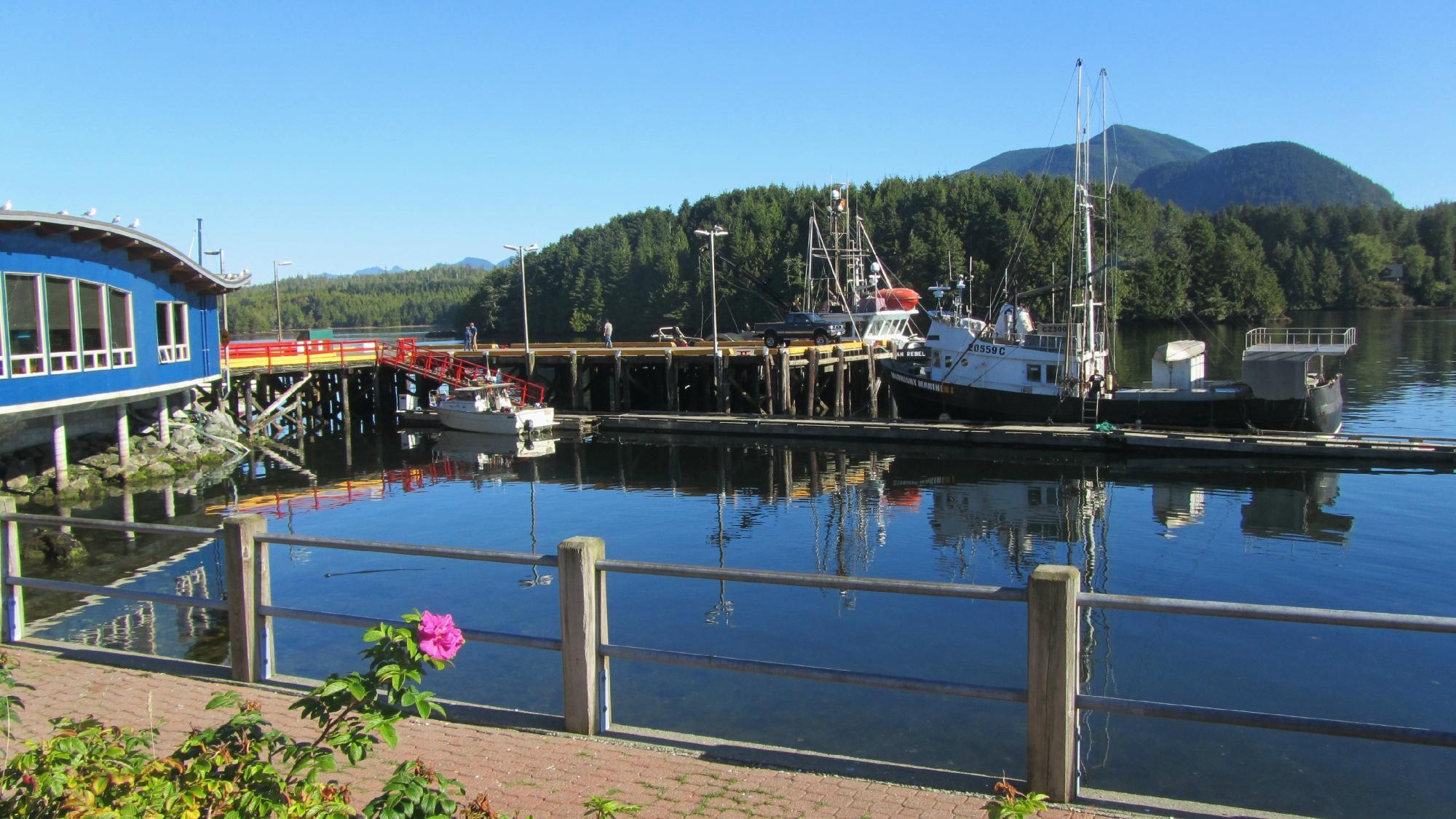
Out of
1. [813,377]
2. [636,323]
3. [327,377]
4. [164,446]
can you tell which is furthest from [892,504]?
[636,323]

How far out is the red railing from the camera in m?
44.3

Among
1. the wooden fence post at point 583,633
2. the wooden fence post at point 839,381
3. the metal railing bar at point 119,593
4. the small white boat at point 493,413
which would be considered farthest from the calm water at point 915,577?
the wooden fence post at point 839,381

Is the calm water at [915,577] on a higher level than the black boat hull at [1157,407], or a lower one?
lower

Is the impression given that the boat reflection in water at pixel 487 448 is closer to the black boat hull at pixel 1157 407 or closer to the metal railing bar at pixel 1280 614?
the black boat hull at pixel 1157 407

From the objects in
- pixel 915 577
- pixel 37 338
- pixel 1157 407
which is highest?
pixel 37 338

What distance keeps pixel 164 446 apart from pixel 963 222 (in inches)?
3435

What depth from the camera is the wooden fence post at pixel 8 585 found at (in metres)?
7.70

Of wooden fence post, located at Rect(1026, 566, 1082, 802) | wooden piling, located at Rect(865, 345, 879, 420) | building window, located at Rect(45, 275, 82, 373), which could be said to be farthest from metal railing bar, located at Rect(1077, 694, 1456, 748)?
wooden piling, located at Rect(865, 345, 879, 420)

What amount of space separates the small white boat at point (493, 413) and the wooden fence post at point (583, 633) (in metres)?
34.6

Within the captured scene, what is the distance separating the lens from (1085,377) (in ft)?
118

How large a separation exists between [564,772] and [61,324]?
24443 millimetres

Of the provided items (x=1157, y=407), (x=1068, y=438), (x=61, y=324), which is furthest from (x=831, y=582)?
(x=1157, y=407)

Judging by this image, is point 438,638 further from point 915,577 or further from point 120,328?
point 120,328

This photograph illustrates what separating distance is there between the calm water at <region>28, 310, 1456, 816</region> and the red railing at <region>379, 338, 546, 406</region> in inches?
341
